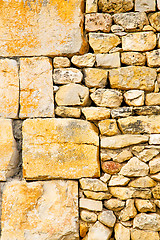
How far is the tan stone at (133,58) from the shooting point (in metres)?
1.99

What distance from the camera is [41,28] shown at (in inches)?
79.6

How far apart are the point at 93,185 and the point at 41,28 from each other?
1346 mm

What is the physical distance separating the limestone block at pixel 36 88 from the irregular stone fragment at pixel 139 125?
1.91 feet

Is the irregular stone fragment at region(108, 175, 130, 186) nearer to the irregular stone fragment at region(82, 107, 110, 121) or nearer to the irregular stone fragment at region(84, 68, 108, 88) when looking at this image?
the irregular stone fragment at region(82, 107, 110, 121)

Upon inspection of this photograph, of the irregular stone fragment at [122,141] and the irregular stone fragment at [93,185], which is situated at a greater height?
the irregular stone fragment at [122,141]

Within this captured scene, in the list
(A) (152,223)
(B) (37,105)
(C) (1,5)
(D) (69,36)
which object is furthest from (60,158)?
(C) (1,5)


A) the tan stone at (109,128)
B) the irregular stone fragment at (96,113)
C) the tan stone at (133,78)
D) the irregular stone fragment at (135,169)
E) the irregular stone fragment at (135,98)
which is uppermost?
the tan stone at (133,78)

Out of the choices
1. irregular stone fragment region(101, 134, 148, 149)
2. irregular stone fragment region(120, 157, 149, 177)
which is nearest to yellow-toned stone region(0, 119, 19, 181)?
irregular stone fragment region(101, 134, 148, 149)

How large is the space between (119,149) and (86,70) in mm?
695

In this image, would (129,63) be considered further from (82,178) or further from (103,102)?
(82,178)

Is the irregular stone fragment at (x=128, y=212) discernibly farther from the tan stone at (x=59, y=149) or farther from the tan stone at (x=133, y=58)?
the tan stone at (x=133, y=58)

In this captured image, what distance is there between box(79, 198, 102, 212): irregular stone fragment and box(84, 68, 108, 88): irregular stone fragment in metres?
0.91

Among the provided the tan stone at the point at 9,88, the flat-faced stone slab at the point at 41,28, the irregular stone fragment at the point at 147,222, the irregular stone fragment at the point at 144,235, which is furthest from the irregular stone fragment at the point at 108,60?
the irregular stone fragment at the point at 144,235

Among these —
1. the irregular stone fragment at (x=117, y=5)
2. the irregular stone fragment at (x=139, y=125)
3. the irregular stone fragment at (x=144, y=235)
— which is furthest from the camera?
the irregular stone fragment at (x=117, y=5)
